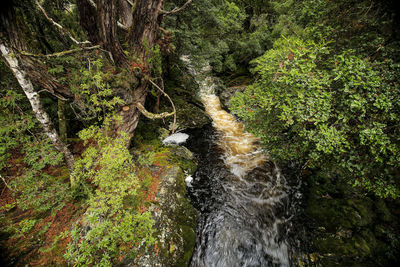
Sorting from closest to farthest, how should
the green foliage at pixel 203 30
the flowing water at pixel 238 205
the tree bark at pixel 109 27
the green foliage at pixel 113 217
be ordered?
1. the green foliage at pixel 113 217
2. the tree bark at pixel 109 27
3. the flowing water at pixel 238 205
4. the green foliage at pixel 203 30

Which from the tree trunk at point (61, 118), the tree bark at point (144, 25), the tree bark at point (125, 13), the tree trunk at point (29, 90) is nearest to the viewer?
the tree trunk at point (29, 90)

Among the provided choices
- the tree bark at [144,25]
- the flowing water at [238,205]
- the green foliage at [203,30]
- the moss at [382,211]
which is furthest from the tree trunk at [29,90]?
the moss at [382,211]

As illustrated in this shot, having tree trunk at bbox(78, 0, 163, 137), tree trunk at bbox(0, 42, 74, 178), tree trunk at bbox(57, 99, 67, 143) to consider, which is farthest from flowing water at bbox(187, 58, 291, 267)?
tree trunk at bbox(57, 99, 67, 143)

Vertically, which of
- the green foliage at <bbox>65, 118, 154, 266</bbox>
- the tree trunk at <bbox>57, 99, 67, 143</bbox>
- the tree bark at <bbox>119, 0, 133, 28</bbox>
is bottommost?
the green foliage at <bbox>65, 118, 154, 266</bbox>

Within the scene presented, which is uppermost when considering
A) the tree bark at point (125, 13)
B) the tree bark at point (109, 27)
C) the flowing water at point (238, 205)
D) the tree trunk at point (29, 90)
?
the tree bark at point (125, 13)

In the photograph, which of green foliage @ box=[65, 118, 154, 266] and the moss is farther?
the moss

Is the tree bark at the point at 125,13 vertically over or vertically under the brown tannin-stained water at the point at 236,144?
over

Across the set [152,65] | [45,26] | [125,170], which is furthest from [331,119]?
[45,26]

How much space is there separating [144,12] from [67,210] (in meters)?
6.30

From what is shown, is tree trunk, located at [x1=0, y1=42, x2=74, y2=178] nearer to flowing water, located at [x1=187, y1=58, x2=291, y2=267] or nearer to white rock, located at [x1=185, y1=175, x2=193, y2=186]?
white rock, located at [x1=185, y1=175, x2=193, y2=186]

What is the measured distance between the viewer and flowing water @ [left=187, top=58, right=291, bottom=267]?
4.59 meters

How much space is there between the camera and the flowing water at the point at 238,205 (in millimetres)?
4590

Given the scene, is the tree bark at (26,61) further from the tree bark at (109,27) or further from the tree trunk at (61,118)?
the tree bark at (109,27)

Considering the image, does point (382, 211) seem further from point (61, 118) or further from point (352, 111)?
point (61, 118)
